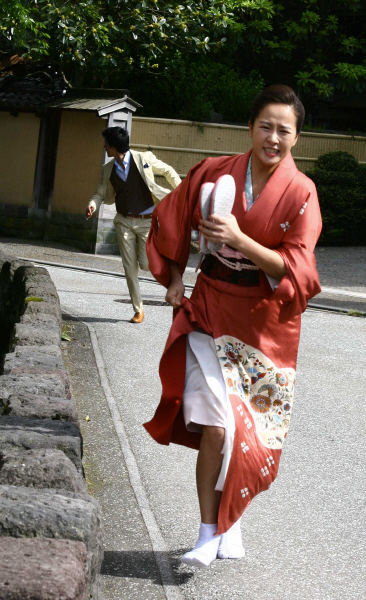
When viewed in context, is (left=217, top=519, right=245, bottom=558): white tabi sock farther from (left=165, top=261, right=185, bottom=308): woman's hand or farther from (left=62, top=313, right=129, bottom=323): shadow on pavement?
(left=62, top=313, right=129, bottom=323): shadow on pavement

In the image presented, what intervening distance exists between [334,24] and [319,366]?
15925 mm

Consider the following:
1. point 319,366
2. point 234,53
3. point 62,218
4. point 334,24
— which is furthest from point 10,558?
point 234,53

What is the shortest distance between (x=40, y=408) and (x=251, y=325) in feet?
3.25

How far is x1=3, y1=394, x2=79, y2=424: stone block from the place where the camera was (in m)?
3.72

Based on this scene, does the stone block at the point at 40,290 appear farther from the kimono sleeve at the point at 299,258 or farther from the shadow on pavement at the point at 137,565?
the kimono sleeve at the point at 299,258

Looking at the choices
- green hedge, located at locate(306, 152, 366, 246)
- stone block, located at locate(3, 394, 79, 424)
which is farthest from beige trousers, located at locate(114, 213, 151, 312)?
green hedge, located at locate(306, 152, 366, 246)

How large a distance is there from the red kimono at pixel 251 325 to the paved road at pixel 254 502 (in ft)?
1.11

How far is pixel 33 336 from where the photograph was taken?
16.9ft

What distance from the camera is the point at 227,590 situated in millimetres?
3404

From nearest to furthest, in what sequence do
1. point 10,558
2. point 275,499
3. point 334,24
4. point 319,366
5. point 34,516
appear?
point 10,558, point 34,516, point 275,499, point 319,366, point 334,24

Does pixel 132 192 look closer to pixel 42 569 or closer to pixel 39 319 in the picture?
pixel 39 319

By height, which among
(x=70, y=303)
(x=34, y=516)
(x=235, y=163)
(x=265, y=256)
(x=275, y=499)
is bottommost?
(x=70, y=303)

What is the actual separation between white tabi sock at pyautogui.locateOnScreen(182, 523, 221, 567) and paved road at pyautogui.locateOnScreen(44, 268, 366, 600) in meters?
0.12

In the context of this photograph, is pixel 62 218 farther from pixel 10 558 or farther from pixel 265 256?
pixel 10 558
